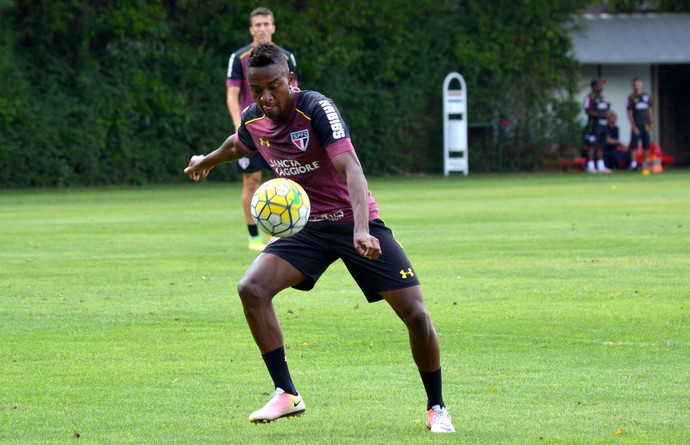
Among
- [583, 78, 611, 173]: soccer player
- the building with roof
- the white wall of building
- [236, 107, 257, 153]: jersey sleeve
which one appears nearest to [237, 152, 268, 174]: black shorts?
[236, 107, 257, 153]: jersey sleeve

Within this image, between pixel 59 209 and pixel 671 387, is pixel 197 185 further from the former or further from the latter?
pixel 671 387

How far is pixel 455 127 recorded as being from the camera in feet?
116

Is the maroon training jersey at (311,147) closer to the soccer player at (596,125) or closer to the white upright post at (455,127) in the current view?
→ the white upright post at (455,127)

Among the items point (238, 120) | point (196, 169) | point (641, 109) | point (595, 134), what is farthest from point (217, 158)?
point (641, 109)

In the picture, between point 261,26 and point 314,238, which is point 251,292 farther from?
point 261,26

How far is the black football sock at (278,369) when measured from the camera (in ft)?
21.4

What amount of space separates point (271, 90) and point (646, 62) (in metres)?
33.8

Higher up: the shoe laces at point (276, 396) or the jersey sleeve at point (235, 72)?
the jersey sleeve at point (235, 72)

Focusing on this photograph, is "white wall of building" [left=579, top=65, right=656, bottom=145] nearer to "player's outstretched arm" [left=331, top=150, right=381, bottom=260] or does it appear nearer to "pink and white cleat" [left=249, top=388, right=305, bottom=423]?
"player's outstretched arm" [left=331, top=150, right=381, bottom=260]

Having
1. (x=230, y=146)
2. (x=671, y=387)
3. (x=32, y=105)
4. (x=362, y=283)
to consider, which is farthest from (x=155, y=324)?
(x=32, y=105)

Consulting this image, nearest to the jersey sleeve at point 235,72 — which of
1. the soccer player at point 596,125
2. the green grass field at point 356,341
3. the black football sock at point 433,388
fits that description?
the green grass field at point 356,341

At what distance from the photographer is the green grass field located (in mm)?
6410

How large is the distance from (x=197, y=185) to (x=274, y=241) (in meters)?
25.7

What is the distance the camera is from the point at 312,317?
10.1 metres
